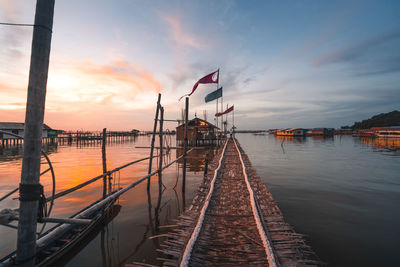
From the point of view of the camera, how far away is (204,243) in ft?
14.5

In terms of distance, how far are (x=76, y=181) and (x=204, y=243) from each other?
1373 cm

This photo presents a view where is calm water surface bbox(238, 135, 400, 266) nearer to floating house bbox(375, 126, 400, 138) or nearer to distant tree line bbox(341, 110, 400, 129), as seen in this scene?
floating house bbox(375, 126, 400, 138)

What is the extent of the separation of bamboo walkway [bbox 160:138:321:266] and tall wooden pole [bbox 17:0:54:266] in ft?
7.57

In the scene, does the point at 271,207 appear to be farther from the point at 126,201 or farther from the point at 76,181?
the point at 76,181

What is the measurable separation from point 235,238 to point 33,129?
4.64 m

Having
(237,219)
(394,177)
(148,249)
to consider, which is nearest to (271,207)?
(237,219)

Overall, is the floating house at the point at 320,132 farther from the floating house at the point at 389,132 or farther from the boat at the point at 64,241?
the boat at the point at 64,241

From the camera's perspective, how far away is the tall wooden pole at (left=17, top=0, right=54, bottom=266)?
8.77 ft

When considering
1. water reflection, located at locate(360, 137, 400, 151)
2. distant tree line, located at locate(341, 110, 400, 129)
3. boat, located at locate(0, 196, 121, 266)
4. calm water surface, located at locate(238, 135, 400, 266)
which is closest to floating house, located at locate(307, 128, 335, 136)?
water reflection, located at locate(360, 137, 400, 151)

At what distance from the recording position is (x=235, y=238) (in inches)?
184

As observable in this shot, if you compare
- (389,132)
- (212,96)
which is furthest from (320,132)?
(212,96)

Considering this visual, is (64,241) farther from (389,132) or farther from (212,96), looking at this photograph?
(389,132)

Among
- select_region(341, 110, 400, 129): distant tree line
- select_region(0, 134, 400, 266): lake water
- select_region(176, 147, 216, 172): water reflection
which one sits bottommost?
select_region(0, 134, 400, 266): lake water

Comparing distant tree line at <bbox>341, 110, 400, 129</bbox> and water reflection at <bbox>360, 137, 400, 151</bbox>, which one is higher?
distant tree line at <bbox>341, 110, 400, 129</bbox>
